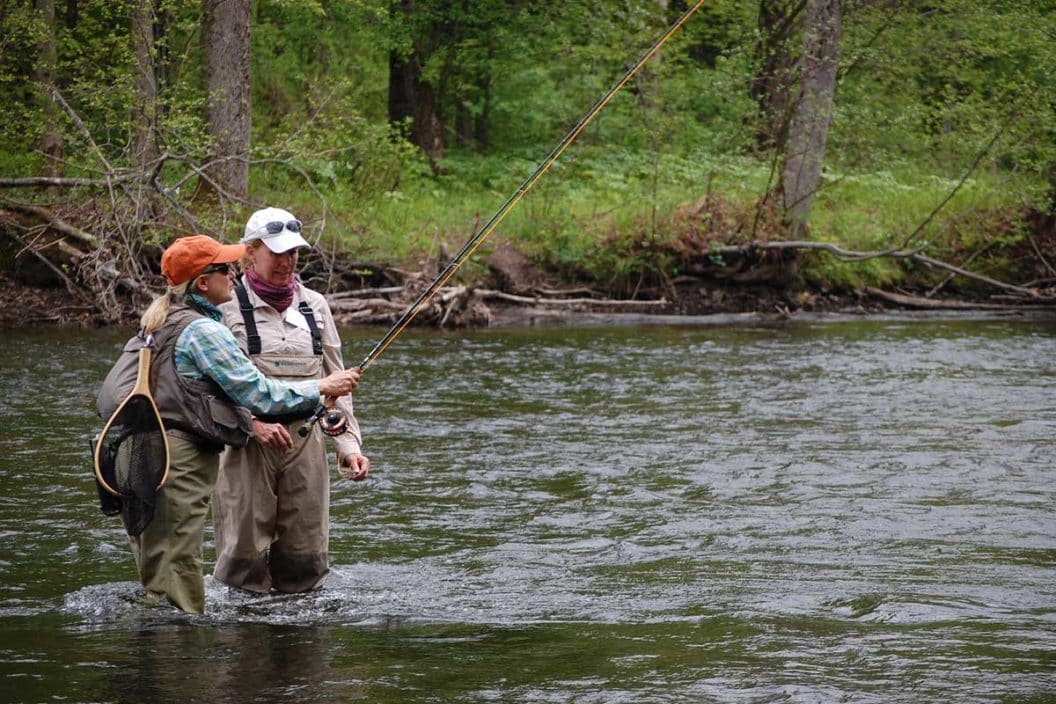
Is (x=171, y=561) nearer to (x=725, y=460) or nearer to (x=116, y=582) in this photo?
(x=116, y=582)

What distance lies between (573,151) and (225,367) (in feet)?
59.1

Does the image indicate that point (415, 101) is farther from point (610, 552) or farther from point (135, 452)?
point (135, 452)

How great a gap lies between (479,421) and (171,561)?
6.14 m

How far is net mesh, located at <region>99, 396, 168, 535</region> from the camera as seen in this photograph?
5.32m

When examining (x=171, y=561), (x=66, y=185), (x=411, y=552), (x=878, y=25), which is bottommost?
(x=411, y=552)

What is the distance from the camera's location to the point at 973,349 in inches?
626

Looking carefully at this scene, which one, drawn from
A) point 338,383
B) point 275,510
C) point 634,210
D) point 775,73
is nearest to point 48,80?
point 634,210

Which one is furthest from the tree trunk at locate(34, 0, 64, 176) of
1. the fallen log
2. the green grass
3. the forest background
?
the fallen log

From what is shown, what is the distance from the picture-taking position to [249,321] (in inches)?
227

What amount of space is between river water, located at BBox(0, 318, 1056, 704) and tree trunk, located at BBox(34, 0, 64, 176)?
3448 mm

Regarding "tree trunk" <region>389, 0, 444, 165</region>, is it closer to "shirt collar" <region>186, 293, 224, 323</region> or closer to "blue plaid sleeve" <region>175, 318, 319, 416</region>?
"shirt collar" <region>186, 293, 224, 323</region>

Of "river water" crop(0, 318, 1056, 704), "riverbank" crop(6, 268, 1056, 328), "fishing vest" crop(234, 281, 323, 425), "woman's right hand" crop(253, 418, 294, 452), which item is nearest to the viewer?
"river water" crop(0, 318, 1056, 704)

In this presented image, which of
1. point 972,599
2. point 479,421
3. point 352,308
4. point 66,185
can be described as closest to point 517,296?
point 352,308

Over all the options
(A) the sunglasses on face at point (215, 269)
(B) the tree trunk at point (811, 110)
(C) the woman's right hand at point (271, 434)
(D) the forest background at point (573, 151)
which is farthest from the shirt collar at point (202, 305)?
(B) the tree trunk at point (811, 110)
